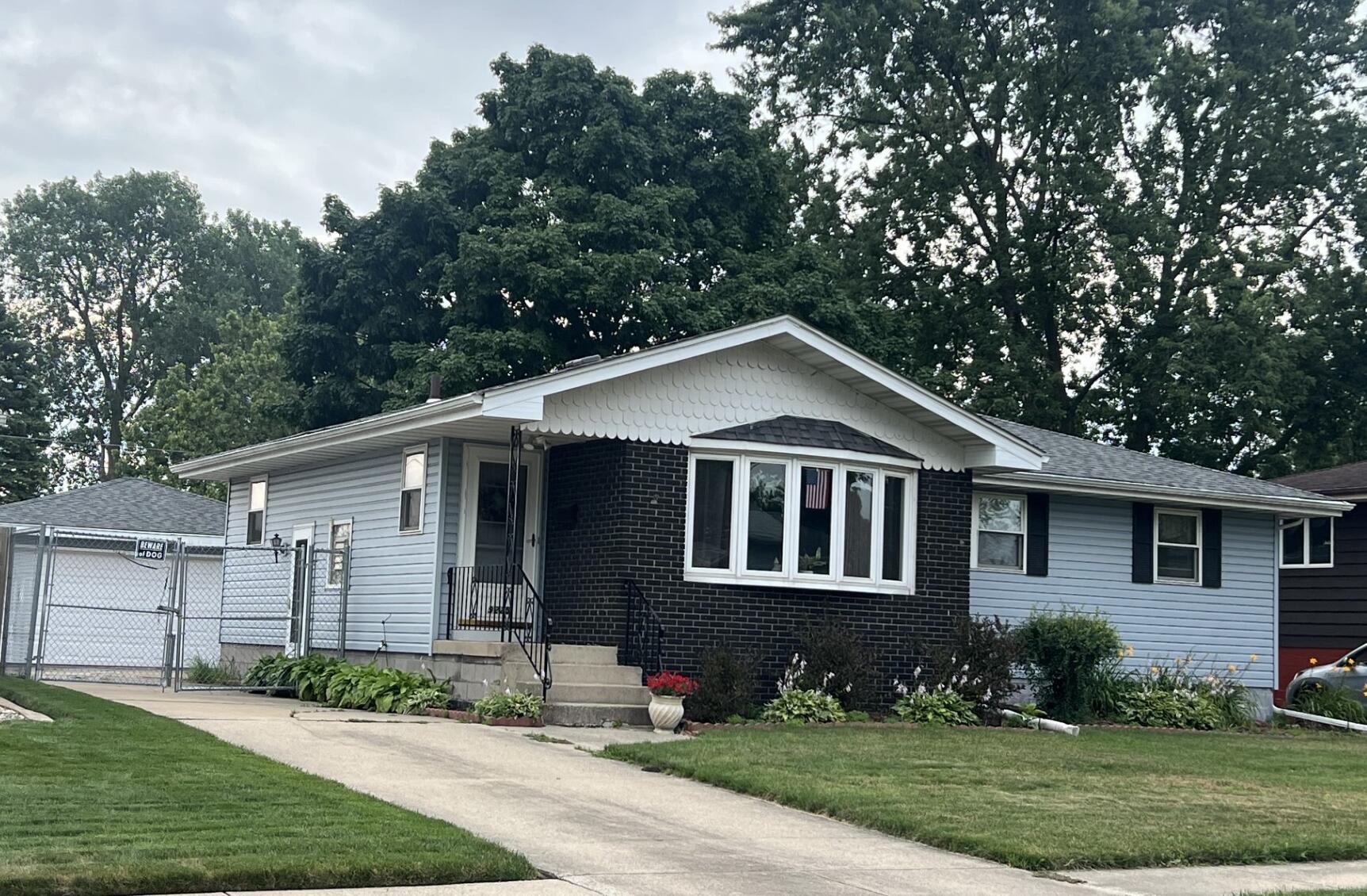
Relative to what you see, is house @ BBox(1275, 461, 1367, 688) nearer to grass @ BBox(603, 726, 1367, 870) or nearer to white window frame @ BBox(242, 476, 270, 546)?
grass @ BBox(603, 726, 1367, 870)

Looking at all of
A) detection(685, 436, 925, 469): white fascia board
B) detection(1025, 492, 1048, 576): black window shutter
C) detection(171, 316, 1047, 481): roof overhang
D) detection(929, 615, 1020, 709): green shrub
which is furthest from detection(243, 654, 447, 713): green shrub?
detection(1025, 492, 1048, 576): black window shutter

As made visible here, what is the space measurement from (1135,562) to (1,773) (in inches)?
657

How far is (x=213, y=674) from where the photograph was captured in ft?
75.2

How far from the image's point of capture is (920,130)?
1462 inches

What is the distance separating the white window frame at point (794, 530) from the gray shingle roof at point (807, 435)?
145 mm

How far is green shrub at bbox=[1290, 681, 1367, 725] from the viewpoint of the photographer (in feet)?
69.1

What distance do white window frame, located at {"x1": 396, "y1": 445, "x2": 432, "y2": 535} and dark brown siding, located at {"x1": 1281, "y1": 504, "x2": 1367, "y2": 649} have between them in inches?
639

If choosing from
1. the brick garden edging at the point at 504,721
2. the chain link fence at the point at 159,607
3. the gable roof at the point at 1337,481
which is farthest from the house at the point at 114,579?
the gable roof at the point at 1337,481

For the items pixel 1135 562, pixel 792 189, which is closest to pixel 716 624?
pixel 1135 562

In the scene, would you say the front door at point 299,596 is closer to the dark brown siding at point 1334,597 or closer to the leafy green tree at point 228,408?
the dark brown siding at point 1334,597

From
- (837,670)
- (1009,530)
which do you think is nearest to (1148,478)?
(1009,530)

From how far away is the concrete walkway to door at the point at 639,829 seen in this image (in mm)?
7953

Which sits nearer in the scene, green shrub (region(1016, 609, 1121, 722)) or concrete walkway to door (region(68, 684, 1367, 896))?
concrete walkway to door (region(68, 684, 1367, 896))

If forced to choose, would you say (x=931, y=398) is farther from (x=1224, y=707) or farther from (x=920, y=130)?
(x=920, y=130)
